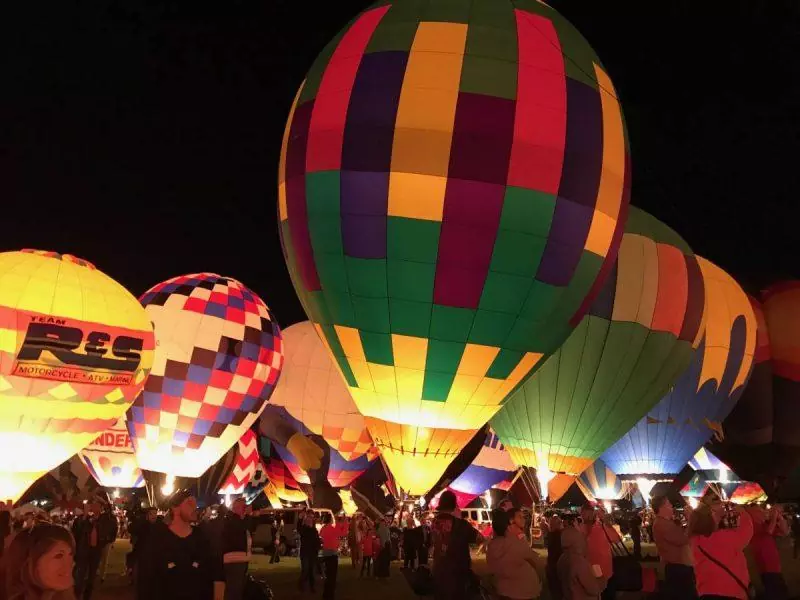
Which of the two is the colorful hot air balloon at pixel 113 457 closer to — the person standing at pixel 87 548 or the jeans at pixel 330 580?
the person standing at pixel 87 548

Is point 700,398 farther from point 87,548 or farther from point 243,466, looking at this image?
point 87,548

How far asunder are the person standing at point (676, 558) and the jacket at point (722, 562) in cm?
33

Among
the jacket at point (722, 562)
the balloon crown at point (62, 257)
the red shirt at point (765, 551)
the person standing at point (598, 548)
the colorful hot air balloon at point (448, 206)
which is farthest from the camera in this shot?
the balloon crown at point (62, 257)

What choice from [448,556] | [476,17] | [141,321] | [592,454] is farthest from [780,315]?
[448,556]

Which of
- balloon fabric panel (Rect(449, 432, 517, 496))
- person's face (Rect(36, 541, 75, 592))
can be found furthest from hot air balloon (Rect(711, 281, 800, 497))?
person's face (Rect(36, 541, 75, 592))

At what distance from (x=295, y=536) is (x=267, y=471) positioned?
401 inches

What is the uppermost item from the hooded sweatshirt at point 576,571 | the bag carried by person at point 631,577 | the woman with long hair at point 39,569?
the woman with long hair at point 39,569

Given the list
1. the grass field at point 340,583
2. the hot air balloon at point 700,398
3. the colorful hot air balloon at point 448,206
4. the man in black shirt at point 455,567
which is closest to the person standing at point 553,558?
the man in black shirt at point 455,567

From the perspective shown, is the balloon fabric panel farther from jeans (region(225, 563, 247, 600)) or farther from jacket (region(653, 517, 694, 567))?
jacket (region(653, 517, 694, 567))

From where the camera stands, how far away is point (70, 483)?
30938 millimetres

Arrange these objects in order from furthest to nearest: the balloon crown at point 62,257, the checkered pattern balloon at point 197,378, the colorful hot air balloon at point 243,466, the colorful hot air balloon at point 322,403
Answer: the colorful hot air balloon at point 243,466 < the colorful hot air balloon at point 322,403 < the checkered pattern balloon at point 197,378 < the balloon crown at point 62,257

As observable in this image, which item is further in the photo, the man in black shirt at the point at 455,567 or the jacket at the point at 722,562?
the man in black shirt at the point at 455,567

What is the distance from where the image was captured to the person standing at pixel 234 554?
17.5ft

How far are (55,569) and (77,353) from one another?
35.0 feet
